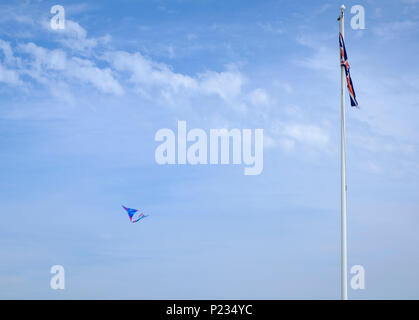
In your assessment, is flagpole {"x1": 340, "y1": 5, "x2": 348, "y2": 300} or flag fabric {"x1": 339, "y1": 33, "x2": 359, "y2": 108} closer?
flagpole {"x1": 340, "y1": 5, "x2": 348, "y2": 300}

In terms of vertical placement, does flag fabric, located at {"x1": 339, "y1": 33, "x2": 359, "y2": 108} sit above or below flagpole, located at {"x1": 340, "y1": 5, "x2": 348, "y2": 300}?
above

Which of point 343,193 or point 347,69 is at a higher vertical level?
point 347,69

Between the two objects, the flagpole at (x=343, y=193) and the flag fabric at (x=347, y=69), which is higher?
the flag fabric at (x=347, y=69)

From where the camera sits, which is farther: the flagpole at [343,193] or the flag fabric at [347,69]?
the flag fabric at [347,69]

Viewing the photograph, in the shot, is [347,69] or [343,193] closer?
[343,193]
